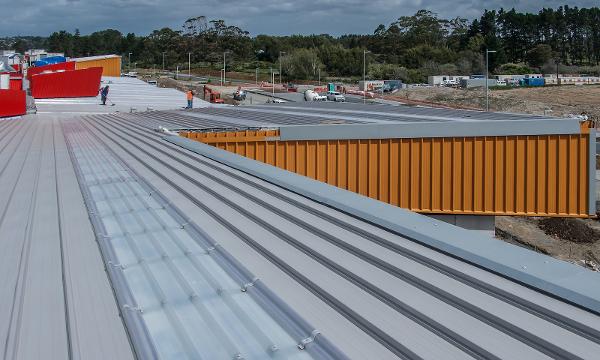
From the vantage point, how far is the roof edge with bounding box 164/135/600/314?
12.0ft

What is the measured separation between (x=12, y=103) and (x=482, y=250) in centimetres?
2147

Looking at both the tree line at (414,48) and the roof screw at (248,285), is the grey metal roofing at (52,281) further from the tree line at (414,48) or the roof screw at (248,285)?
the tree line at (414,48)

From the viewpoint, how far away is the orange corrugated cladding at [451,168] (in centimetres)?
1483

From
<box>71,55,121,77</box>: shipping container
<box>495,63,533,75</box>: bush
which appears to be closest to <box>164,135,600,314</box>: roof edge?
<box>71,55,121,77</box>: shipping container

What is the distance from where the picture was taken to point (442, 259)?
4.42m

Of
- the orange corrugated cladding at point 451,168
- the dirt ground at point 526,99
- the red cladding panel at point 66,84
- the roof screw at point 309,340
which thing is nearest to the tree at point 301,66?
the dirt ground at point 526,99

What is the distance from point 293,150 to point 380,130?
6.77 feet

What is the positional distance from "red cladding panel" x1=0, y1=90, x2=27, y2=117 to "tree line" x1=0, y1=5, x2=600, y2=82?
9444cm

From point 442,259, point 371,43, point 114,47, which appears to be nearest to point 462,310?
point 442,259

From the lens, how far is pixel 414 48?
444ft

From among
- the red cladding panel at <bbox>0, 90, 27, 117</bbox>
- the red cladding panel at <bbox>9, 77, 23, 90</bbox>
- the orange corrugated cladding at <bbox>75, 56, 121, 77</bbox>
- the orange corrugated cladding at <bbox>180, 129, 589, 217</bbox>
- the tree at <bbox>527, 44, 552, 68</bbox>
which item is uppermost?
the tree at <bbox>527, 44, 552, 68</bbox>

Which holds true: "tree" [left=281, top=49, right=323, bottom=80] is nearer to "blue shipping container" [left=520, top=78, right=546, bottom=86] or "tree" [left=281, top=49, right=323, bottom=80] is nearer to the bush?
the bush

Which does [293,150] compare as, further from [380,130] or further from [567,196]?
[567,196]

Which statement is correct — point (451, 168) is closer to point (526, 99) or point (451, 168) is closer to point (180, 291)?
point (180, 291)
